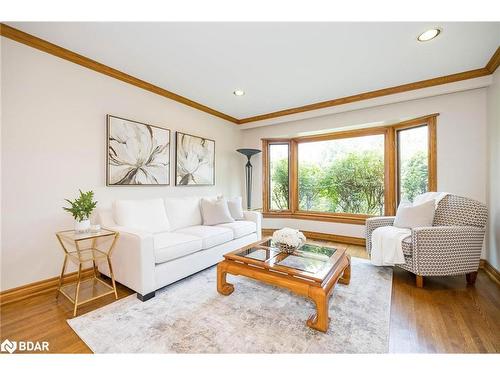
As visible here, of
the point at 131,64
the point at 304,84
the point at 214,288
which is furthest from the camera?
the point at 304,84

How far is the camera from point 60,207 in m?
2.23

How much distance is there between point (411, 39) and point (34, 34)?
352cm

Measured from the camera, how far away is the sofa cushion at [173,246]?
6.87ft

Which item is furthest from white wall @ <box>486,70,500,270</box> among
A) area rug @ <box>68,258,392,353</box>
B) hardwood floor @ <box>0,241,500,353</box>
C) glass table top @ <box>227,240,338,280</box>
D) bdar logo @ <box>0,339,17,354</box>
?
bdar logo @ <box>0,339,17,354</box>

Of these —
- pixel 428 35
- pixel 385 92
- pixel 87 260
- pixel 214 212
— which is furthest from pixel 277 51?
pixel 87 260

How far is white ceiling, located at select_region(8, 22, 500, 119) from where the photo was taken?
1896mm

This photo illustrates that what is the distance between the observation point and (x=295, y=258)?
203 cm

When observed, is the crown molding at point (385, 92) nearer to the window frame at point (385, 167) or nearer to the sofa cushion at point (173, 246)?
the window frame at point (385, 167)

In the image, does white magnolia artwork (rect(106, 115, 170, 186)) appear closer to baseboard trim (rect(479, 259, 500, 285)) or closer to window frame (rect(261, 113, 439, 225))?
window frame (rect(261, 113, 439, 225))

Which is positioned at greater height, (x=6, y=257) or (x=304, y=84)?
(x=304, y=84)
